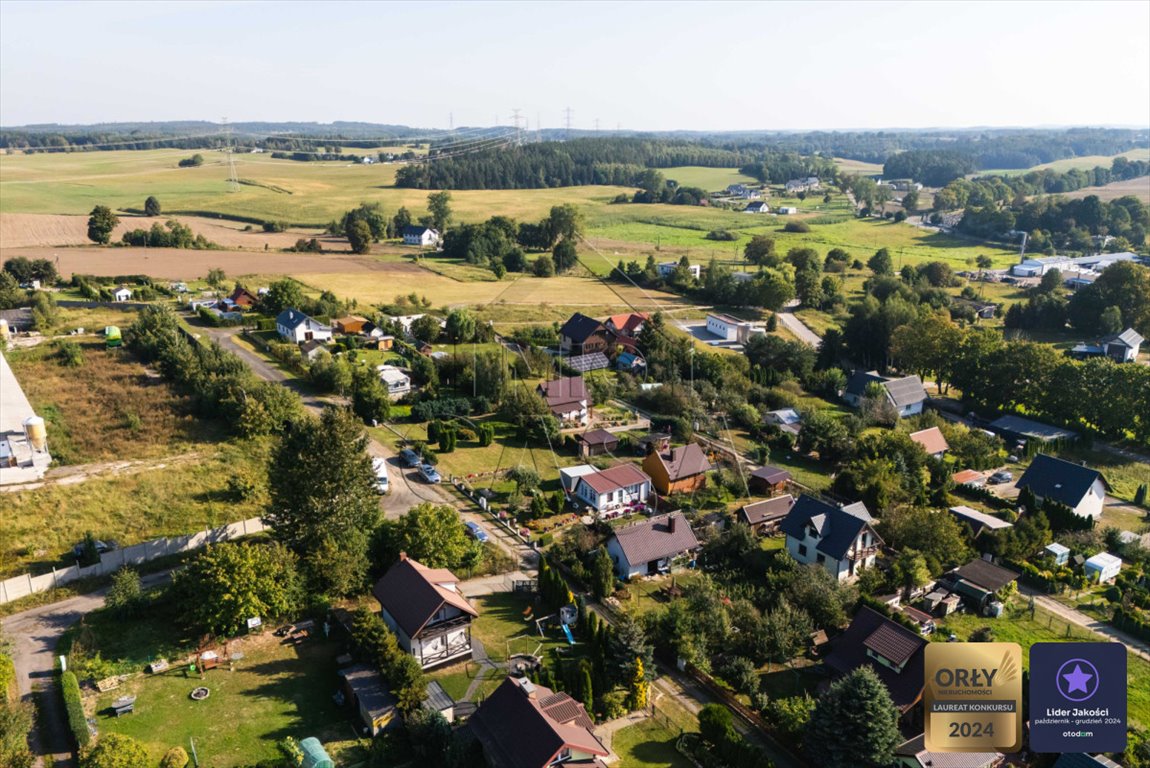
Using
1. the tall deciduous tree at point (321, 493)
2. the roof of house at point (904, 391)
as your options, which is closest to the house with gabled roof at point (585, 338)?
the roof of house at point (904, 391)

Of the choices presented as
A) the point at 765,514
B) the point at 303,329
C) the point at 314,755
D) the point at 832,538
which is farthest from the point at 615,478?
the point at 303,329

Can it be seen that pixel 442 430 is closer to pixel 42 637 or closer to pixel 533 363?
pixel 533 363

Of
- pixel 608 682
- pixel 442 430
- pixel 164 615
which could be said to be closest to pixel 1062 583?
pixel 608 682

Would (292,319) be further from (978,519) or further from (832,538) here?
(978,519)

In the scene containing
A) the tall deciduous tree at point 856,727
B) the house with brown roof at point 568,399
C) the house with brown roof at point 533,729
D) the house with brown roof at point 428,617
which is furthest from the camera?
the house with brown roof at point 568,399

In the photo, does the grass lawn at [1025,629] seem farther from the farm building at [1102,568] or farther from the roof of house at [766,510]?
the roof of house at [766,510]

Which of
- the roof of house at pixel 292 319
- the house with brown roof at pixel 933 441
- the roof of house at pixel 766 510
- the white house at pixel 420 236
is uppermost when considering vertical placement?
the white house at pixel 420 236

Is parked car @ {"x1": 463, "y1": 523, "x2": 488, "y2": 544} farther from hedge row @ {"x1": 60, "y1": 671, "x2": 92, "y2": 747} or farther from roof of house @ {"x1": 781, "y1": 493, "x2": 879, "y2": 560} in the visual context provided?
hedge row @ {"x1": 60, "y1": 671, "x2": 92, "y2": 747}
